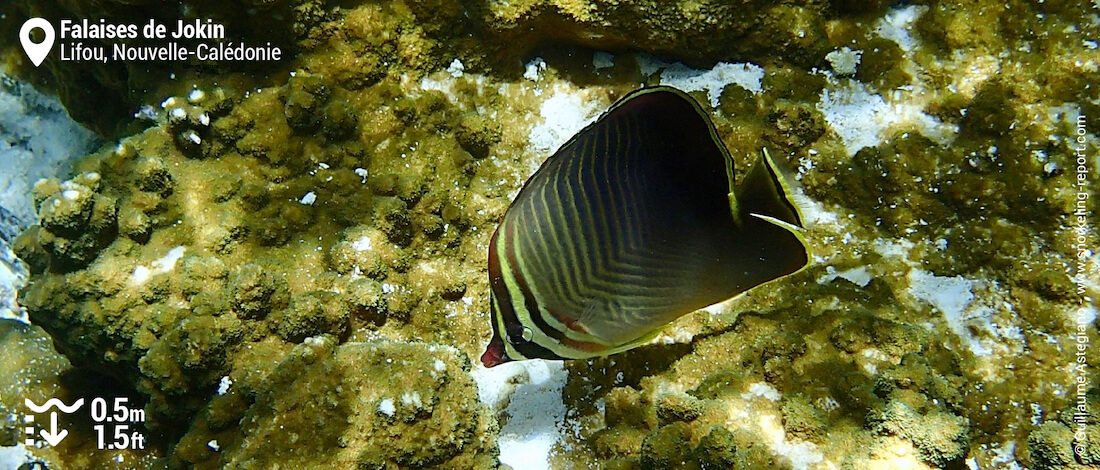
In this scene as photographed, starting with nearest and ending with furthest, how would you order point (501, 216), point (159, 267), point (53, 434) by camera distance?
1. point (159, 267)
2. point (501, 216)
3. point (53, 434)

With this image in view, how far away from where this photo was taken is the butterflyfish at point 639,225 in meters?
1.39

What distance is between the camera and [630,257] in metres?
1.47

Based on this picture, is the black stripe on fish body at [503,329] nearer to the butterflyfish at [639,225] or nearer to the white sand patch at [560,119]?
the butterflyfish at [639,225]

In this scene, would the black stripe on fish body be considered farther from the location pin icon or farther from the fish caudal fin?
the location pin icon

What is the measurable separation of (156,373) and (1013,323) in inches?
126

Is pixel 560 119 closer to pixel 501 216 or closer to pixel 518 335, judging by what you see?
pixel 501 216

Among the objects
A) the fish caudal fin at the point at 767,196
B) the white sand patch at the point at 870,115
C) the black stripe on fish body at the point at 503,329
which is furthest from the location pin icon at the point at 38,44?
the white sand patch at the point at 870,115

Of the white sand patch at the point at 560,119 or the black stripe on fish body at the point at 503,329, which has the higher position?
the white sand patch at the point at 560,119

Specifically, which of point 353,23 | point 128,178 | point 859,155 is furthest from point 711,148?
point 128,178

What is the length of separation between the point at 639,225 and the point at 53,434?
3.22 metres

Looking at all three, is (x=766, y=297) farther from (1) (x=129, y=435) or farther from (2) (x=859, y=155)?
(1) (x=129, y=435)

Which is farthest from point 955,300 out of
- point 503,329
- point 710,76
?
point 503,329

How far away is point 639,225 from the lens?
4.73 feet

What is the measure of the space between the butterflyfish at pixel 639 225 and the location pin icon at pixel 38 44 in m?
3.78
